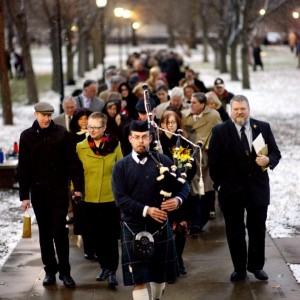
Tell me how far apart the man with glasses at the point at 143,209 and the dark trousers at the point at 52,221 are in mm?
1343

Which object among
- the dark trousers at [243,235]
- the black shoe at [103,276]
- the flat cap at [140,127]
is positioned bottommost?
the black shoe at [103,276]

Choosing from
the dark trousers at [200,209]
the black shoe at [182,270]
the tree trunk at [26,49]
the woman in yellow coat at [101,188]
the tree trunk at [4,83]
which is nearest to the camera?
the woman in yellow coat at [101,188]

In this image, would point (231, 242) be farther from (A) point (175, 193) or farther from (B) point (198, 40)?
(B) point (198, 40)

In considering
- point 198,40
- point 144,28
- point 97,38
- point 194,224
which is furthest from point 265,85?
point 144,28

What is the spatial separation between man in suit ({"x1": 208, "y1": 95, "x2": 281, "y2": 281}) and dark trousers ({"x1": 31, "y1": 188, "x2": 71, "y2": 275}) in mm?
1624

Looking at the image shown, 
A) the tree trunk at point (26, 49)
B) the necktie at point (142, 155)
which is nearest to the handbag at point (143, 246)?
the necktie at point (142, 155)

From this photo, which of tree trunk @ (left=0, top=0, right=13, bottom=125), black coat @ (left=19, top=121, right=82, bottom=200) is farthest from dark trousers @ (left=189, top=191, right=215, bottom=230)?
tree trunk @ (left=0, top=0, right=13, bottom=125)

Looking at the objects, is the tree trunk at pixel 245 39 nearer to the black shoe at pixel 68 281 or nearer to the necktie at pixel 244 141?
the necktie at pixel 244 141

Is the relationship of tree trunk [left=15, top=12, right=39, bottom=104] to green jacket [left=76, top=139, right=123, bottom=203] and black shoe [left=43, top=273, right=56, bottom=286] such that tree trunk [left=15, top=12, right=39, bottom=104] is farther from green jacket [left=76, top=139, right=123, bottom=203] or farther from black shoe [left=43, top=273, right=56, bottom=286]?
black shoe [left=43, top=273, right=56, bottom=286]

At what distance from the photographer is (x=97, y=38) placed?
56.4 metres

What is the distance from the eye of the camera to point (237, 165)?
852cm

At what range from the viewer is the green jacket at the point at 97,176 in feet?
28.1

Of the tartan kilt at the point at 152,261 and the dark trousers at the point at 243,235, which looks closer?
the tartan kilt at the point at 152,261

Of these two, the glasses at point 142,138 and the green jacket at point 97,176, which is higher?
the glasses at point 142,138
